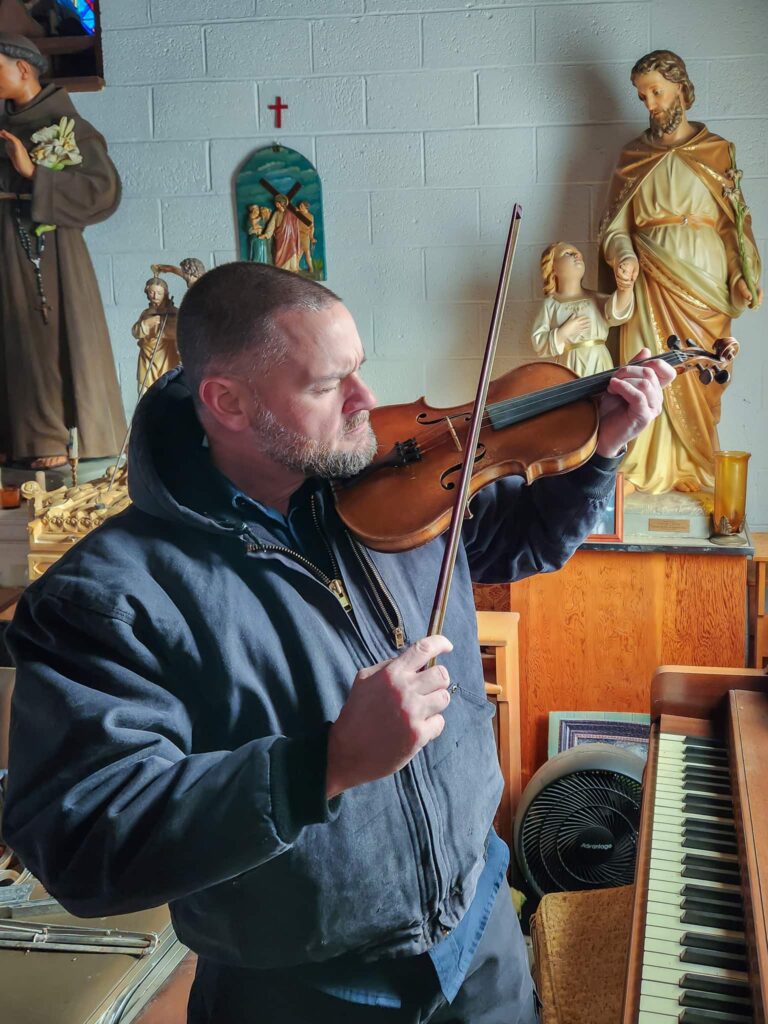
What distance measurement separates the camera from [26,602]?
992 mm

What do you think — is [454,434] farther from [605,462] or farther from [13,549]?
[13,549]

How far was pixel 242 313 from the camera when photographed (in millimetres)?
1134

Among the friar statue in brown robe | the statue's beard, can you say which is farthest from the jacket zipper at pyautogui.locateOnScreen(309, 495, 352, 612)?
the friar statue in brown robe

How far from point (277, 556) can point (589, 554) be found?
66.7 inches

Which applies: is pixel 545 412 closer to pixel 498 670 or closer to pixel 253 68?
pixel 498 670

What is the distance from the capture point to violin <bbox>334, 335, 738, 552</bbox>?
1.23 m

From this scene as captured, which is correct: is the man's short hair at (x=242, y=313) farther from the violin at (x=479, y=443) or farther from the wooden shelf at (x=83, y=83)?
the wooden shelf at (x=83, y=83)

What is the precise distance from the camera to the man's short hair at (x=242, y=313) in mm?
1127

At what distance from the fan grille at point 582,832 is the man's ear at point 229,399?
1518mm

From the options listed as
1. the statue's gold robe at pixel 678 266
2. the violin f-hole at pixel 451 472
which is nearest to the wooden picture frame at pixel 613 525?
the statue's gold robe at pixel 678 266

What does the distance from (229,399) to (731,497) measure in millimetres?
1841

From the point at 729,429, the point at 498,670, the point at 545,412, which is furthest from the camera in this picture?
the point at 729,429

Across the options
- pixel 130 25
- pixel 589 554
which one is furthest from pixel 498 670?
pixel 130 25

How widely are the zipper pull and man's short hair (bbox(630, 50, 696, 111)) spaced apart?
6.89ft
